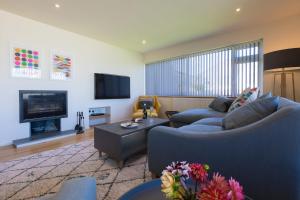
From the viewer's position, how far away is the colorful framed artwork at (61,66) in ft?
11.2

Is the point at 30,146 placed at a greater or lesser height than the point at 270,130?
lesser

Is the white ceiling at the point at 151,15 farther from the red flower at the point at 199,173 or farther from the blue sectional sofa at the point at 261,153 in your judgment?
the red flower at the point at 199,173

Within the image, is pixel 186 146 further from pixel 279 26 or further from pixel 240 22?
pixel 279 26

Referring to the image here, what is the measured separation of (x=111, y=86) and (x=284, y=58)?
380cm

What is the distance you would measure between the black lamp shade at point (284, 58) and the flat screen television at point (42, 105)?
401 centimetres

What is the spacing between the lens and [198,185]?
0.53 m

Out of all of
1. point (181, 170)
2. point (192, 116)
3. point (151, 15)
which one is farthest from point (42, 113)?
point (181, 170)

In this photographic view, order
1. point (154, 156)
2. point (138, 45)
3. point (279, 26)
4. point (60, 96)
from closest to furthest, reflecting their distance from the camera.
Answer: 1. point (154, 156)
2. point (279, 26)
3. point (60, 96)
4. point (138, 45)

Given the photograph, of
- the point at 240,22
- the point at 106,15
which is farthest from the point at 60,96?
the point at 240,22

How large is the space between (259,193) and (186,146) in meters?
0.54

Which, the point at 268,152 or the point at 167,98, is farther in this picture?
the point at 167,98

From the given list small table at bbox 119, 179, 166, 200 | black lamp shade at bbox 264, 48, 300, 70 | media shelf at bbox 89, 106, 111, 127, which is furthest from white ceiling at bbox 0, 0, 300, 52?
small table at bbox 119, 179, 166, 200

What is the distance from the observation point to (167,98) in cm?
499

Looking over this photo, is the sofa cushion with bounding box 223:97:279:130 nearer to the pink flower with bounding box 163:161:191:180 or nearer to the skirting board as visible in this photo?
the pink flower with bounding box 163:161:191:180
